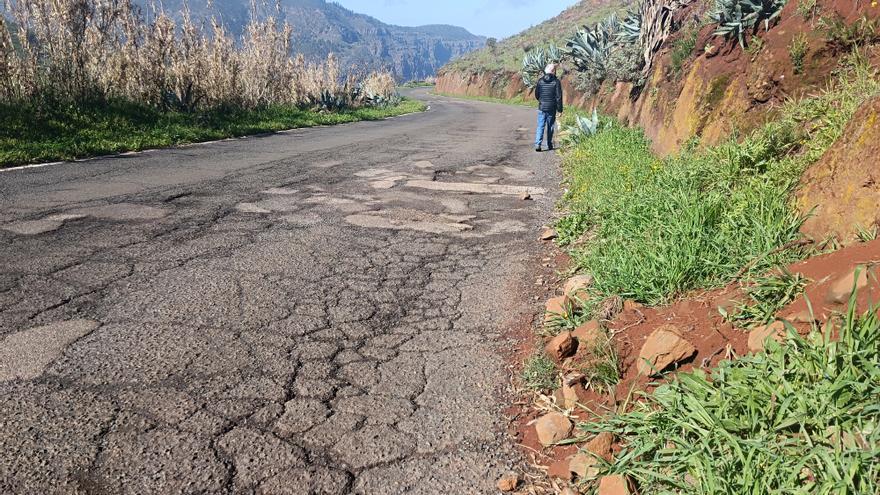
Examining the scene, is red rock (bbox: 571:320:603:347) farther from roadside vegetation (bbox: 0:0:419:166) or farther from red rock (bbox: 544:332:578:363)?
roadside vegetation (bbox: 0:0:419:166)

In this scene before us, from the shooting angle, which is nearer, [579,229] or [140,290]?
[140,290]

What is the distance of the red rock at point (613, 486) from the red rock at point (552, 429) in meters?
0.38

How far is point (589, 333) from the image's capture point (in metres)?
2.94

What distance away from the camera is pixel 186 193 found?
6.43 metres

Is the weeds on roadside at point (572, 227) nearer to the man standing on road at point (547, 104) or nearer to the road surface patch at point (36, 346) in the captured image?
the road surface patch at point (36, 346)

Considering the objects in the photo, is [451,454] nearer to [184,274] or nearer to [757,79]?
[184,274]

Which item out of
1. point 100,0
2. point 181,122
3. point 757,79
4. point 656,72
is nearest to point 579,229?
point 757,79

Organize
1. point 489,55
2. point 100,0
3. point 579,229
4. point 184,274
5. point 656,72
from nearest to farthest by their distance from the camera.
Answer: point 184,274, point 579,229, point 656,72, point 100,0, point 489,55

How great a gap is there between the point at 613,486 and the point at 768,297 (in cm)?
124

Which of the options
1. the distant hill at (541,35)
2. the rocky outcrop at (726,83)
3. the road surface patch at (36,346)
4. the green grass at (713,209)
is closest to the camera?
the road surface patch at (36,346)

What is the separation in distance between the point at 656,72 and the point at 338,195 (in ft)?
20.1

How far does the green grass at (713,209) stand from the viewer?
325cm

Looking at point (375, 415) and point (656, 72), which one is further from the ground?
point (656, 72)

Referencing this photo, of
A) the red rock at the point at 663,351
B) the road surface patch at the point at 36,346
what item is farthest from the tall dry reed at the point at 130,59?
the red rock at the point at 663,351
